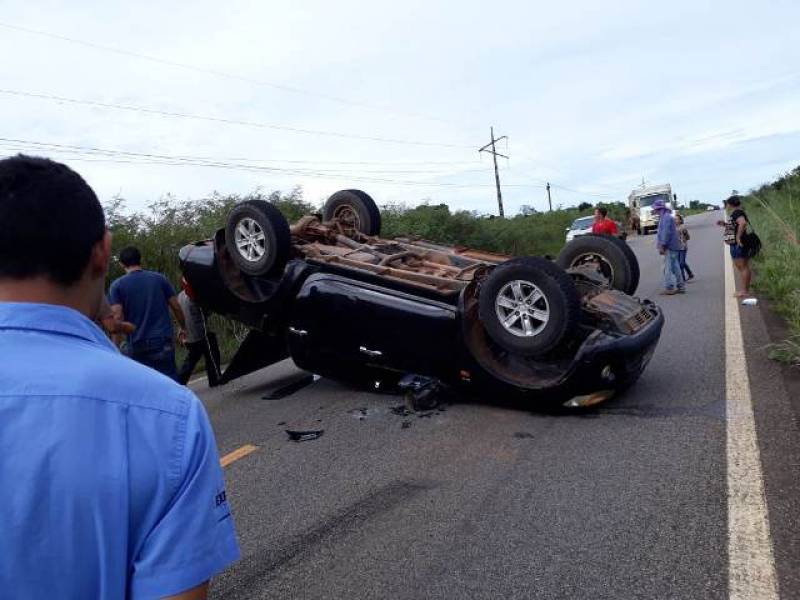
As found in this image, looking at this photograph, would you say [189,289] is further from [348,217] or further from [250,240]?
[348,217]

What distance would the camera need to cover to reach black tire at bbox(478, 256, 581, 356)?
4477 mm

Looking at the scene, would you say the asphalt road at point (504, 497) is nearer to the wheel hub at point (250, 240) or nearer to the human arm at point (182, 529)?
the wheel hub at point (250, 240)

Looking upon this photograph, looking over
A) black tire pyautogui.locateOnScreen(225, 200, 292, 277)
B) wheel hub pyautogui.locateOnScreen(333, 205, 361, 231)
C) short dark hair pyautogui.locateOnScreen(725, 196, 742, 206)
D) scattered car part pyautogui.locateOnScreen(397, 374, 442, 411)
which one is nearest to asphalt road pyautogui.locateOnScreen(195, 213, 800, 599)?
scattered car part pyautogui.locateOnScreen(397, 374, 442, 411)

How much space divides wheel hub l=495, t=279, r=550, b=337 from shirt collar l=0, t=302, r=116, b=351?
3.79 m

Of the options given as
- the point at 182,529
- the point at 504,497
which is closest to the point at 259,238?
the point at 504,497

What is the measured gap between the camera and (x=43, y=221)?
106cm

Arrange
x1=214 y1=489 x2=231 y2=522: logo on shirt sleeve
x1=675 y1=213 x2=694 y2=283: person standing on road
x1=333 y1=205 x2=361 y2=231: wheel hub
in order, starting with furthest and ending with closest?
x1=675 y1=213 x2=694 y2=283: person standing on road → x1=333 y1=205 x2=361 y2=231: wheel hub → x1=214 y1=489 x2=231 y2=522: logo on shirt sleeve

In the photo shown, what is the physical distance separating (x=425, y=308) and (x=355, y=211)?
2691 mm

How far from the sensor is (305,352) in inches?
226

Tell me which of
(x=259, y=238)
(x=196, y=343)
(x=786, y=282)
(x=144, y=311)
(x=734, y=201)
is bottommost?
(x=786, y=282)

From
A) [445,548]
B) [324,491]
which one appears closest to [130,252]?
[324,491]

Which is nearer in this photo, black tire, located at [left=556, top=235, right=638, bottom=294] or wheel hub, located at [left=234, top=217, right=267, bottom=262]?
wheel hub, located at [left=234, top=217, right=267, bottom=262]

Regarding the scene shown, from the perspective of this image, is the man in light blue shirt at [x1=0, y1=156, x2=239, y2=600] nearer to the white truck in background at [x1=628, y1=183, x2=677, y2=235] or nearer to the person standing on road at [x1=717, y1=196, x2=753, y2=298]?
the person standing on road at [x1=717, y1=196, x2=753, y2=298]

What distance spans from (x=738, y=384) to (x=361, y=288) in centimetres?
312
